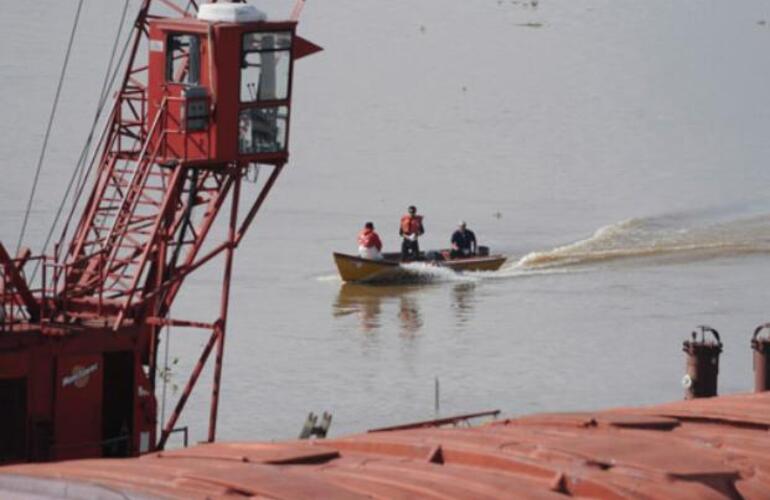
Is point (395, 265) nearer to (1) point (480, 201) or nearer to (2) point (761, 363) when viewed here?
(1) point (480, 201)

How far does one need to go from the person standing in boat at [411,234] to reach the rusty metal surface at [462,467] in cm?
2907

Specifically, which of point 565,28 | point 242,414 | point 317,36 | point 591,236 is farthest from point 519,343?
point 565,28

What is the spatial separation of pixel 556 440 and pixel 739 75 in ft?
258

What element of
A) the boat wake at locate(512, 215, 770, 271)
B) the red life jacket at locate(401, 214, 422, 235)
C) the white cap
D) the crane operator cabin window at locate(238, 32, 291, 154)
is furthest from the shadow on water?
the white cap

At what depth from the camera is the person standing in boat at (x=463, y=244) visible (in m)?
50.0

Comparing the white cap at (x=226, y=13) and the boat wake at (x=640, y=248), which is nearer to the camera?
the white cap at (x=226, y=13)

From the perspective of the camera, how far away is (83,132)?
63.8 metres

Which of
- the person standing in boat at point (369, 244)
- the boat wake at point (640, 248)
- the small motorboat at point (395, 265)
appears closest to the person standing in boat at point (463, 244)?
the small motorboat at point (395, 265)

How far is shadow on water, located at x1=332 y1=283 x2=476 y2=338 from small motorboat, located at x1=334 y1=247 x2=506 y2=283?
296 mm

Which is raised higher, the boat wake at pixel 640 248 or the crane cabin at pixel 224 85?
the crane cabin at pixel 224 85

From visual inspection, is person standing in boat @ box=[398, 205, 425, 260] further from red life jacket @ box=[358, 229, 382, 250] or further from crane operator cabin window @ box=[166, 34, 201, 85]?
crane operator cabin window @ box=[166, 34, 201, 85]

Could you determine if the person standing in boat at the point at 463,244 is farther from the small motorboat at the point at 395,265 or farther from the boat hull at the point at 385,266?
the boat hull at the point at 385,266

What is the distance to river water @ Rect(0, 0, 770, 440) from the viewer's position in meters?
39.3

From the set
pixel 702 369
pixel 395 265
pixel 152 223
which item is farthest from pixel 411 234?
pixel 152 223
